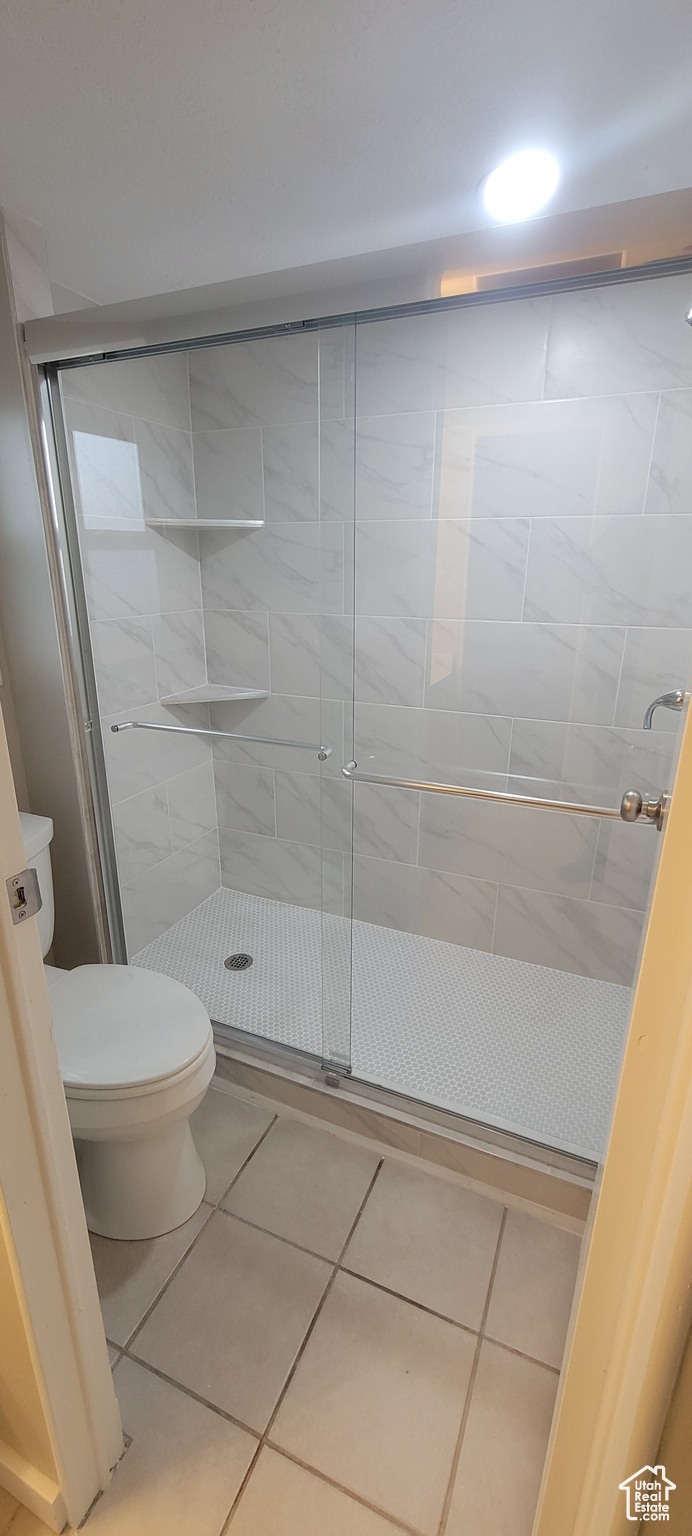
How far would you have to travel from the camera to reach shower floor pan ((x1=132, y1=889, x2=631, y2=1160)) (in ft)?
5.29

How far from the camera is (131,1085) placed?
1.21 meters

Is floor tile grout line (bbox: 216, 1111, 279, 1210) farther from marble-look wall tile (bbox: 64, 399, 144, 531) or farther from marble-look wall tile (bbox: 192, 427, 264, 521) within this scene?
marble-look wall tile (bbox: 192, 427, 264, 521)

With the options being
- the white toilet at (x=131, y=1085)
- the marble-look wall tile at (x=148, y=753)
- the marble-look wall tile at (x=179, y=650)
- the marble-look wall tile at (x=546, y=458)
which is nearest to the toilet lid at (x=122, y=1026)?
the white toilet at (x=131, y=1085)

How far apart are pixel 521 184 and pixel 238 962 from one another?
7.00 ft

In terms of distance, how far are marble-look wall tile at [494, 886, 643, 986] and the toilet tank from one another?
138 centimetres

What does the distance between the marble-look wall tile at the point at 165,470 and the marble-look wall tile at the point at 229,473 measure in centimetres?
4

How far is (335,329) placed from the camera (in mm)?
1373

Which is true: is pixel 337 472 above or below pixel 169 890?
above

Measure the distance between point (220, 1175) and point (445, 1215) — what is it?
0.53m

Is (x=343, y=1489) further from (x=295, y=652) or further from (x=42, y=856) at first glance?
(x=295, y=652)

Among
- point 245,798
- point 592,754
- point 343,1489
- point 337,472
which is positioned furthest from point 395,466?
point 343,1489

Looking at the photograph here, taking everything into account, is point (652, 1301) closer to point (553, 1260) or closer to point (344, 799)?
point (553, 1260)

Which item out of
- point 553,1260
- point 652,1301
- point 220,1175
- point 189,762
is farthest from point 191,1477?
point 189,762

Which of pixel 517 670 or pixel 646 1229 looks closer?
pixel 646 1229
